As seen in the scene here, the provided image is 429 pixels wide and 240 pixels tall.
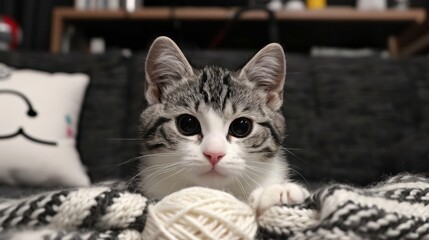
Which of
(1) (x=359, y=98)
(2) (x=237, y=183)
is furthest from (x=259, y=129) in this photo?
(1) (x=359, y=98)

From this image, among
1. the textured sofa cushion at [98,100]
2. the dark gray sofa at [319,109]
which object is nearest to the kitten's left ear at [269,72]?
the dark gray sofa at [319,109]

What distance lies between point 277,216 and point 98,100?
136cm

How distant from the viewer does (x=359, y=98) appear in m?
1.78

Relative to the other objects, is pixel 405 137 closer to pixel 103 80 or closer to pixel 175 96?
pixel 175 96

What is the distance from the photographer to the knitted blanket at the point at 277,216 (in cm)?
50

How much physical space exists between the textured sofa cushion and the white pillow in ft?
0.44

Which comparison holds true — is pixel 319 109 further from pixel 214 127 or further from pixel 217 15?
pixel 214 127

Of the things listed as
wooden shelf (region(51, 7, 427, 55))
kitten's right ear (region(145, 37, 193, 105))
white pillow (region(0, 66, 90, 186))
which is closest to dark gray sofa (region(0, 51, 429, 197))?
white pillow (region(0, 66, 90, 186))

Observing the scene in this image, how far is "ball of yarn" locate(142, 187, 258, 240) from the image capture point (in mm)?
543

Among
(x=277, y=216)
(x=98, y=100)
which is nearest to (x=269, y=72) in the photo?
(x=277, y=216)

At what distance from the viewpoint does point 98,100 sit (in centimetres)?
178

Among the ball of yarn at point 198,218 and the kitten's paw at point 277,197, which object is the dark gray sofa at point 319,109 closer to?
the kitten's paw at point 277,197

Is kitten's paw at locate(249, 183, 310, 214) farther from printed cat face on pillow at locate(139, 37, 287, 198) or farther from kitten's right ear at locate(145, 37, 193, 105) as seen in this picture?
kitten's right ear at locate(145, 37, 193, 105)

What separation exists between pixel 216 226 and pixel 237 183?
11.1 inches
